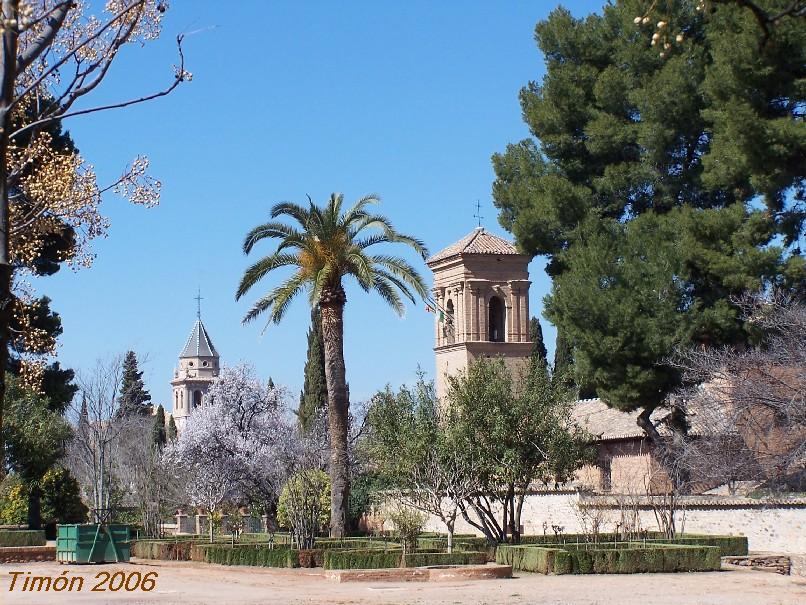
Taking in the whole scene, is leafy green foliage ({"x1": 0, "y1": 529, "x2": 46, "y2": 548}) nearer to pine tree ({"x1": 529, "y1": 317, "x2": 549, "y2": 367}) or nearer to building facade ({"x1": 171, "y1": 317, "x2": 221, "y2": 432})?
pine tree ({"x1": 529, "y1": 317, "x2": 549, "y2": 367})

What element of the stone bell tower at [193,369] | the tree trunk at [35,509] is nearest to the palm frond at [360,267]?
the tree trunk at [35,509]

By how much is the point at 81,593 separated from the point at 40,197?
31.2 ft

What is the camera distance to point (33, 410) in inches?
1574

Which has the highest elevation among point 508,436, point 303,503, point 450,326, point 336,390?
point 450,326

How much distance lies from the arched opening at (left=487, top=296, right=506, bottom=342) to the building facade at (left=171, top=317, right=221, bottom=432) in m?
113

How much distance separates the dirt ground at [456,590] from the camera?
58.1 feet

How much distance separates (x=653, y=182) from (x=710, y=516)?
11.1m

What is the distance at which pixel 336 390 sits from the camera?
30.5 meters

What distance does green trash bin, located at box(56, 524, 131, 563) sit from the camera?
87.2 feet

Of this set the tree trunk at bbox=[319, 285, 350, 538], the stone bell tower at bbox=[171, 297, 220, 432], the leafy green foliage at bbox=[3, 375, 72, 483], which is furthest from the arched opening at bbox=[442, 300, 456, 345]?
the stone bell tower at bbox=[171, 297, 220, 432]

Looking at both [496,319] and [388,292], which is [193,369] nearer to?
[496,319]

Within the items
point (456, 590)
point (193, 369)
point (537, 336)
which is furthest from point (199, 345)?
point (456, 590)

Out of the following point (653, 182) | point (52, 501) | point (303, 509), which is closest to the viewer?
point (303, 509)

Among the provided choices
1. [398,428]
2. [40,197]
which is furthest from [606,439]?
[40,197]
